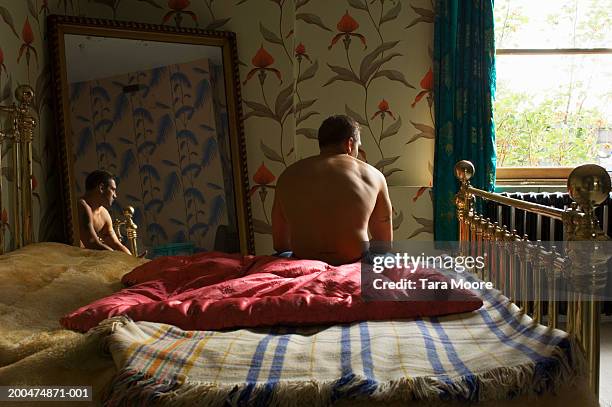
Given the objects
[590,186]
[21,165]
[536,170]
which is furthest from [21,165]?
Result: [536,170]

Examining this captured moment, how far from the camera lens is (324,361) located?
1281mm

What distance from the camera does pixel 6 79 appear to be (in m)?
2.85

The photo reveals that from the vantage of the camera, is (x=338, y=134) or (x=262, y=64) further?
(x=262, y=64)

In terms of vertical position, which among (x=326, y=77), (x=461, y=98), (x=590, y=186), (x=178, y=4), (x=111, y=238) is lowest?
(x=111, y=238)

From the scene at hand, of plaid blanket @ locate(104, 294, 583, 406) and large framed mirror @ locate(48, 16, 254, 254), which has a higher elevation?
large framed mirror @ locate(48, 16, 254, 254)

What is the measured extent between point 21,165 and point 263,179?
163cm

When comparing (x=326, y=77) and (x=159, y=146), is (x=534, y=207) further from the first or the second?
(x=326, y=77)

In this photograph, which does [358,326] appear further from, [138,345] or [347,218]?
[347,218]

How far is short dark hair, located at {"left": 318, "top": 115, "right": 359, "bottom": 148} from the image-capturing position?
8.52 ft

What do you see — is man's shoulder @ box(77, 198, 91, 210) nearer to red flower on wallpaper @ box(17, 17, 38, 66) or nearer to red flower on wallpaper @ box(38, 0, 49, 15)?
red flower on wallpaper @ box(17, 17, 38, 66)

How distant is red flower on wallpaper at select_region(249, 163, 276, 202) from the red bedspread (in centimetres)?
222

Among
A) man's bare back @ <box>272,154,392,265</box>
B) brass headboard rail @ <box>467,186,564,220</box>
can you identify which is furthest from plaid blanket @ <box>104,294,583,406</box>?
man's bare back @ <box>272,154,392,265</box>

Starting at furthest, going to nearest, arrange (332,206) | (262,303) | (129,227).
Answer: (129,227) → (332,206) → (262,303)

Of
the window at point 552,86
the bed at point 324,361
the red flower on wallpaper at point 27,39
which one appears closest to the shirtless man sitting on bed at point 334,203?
the bed at point 324,361
